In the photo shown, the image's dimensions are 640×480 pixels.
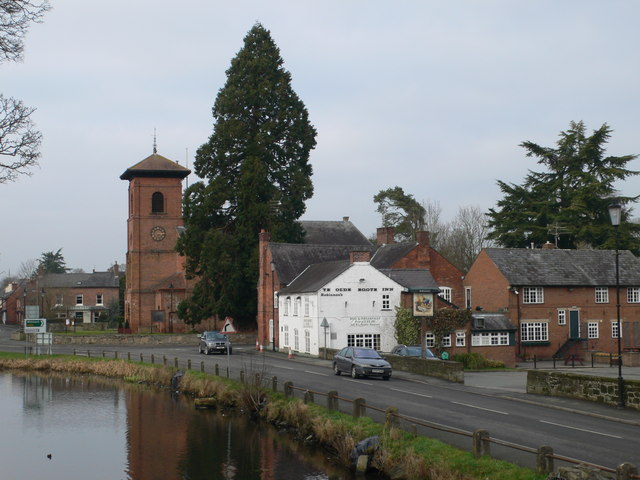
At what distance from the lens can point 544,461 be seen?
14.5 meters

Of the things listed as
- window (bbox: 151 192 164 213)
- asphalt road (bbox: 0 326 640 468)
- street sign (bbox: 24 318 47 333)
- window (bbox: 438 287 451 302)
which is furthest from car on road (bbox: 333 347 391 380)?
window (bbox: 151 192 164 213)

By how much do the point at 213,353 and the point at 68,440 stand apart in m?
24.8

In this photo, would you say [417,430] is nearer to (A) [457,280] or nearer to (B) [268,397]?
(B) [268,397]

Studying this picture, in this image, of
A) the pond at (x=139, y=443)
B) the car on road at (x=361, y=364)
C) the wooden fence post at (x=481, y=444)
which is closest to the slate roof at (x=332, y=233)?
the car on road at (x=361, y=364)

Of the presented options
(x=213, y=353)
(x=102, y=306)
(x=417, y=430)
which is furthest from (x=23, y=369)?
(x=102, y=306)

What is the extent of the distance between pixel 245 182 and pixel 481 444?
45231 mm

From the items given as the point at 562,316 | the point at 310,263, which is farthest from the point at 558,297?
the point at 310,263

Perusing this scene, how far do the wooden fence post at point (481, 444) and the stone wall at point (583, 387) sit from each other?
32.0 feet

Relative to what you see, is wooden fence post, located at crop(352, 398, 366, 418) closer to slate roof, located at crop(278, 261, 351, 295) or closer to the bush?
the bush

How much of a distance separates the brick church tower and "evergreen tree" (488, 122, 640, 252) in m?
33.1

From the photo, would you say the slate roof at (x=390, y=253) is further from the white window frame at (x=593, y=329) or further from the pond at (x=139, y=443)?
the pond at (x=139, y=443)

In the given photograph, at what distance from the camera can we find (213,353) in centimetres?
5050

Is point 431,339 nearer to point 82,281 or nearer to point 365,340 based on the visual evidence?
point 365,340

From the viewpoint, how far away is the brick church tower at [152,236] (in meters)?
75.6
